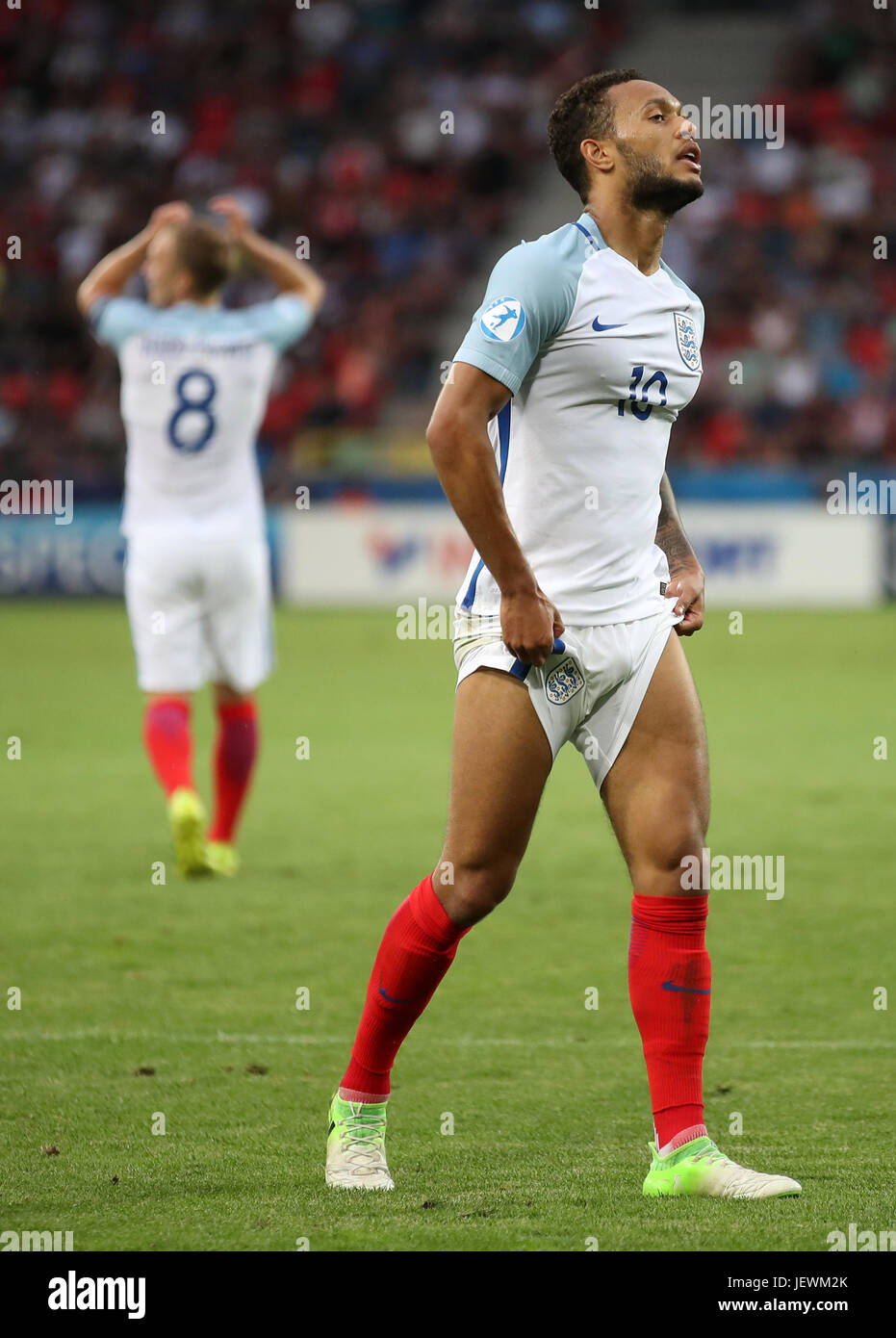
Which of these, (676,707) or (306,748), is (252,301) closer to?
(306,748)

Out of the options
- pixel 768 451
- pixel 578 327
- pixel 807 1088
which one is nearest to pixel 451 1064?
pixel 807 1088

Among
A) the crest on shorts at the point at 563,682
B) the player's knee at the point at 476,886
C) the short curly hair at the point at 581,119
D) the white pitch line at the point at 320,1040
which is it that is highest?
the short curly hair at the point at 581,119

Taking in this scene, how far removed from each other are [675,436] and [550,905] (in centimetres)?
1602

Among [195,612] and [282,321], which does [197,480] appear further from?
[282,321]

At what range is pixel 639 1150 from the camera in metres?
4.27

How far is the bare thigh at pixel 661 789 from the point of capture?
395cm

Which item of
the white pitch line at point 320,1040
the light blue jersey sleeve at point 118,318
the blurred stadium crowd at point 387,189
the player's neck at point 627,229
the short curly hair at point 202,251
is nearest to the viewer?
the player's neck at point 627,229

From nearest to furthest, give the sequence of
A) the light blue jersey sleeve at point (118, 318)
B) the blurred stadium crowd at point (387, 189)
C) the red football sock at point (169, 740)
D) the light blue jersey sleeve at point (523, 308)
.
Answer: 1. the light blue jersey sleeve at point (523, 308)
2. the red football sock at point (169, 740)
3. the light blue jersey sleeve at point (118, 318)
4. the blurred stadium crowd at point (387, 189)

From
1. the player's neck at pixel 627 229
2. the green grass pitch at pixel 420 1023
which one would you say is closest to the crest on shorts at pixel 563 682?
the player's neck at pixel 627 229

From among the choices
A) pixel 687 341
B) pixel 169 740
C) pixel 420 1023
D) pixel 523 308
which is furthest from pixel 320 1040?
pixel 169 740

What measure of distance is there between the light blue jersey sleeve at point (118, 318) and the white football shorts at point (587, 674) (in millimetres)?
4503

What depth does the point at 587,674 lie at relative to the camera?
3.96 meters

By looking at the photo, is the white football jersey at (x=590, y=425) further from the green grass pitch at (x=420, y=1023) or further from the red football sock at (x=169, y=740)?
the red football sock at (x=169, y=740)

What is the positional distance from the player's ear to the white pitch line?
2.43 metres
